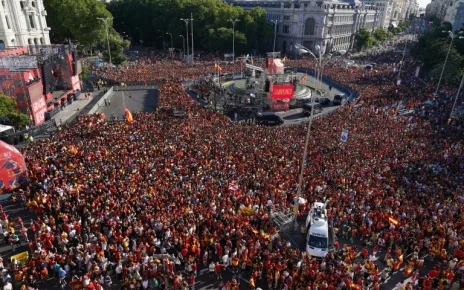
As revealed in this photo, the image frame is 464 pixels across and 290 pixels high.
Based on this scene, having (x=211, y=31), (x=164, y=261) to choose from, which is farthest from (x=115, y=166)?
(x=211, y=31)

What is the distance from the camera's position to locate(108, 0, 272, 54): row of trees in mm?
71438

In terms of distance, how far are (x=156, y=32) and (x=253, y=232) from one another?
79234 mm

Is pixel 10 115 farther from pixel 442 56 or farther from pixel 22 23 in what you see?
pixel 442 56

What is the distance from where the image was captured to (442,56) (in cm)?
5178

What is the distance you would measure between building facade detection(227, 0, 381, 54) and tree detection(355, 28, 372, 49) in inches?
→ 194

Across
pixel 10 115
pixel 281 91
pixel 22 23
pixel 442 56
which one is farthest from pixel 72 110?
pixel 442 56

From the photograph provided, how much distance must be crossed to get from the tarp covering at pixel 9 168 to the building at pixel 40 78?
43.6 feet

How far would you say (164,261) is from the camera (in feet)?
41.2

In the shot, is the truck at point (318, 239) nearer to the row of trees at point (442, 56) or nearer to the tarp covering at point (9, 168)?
the tarp covering at point (9, 168)

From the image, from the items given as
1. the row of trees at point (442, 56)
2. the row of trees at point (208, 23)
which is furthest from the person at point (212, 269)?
the row of trees at point (208, 23)

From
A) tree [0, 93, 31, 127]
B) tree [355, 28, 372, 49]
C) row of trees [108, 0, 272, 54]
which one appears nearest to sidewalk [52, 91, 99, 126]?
tree [0, 93, 31, 127]

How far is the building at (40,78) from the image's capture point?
28.9 meters

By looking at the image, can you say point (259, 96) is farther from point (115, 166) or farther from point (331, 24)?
point (331, 24)

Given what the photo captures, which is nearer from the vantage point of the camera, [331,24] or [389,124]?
[389,124]
